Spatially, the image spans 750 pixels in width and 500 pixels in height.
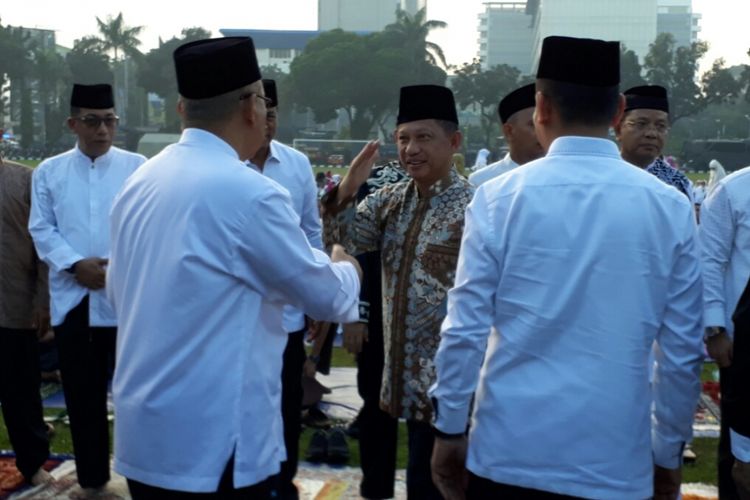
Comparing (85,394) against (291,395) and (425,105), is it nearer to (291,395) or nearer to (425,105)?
(291,395)

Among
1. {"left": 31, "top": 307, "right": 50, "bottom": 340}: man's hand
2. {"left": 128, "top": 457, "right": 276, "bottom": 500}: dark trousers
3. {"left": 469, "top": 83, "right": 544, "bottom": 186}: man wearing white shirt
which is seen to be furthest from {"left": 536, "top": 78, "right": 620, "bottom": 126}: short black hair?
{"left": 31, "top": 307, "right": 50, "bottom": 340}: man's hand

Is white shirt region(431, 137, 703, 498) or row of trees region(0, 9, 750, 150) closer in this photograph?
white shirt region(431, 137, 703, 498)

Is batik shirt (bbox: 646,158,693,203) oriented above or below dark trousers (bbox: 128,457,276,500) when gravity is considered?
above

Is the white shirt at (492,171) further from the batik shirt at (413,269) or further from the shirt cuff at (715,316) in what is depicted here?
the shirt cuff at (715,316)

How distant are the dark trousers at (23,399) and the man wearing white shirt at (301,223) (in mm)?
1460

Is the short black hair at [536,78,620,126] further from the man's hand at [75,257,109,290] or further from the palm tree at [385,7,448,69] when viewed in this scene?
the palm tree at [385,7,448,69]

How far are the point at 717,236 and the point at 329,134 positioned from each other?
3361 inches

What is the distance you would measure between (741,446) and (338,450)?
3.25 meters

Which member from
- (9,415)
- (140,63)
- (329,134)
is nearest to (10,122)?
(140,63)

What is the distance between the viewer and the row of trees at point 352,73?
8319 cm

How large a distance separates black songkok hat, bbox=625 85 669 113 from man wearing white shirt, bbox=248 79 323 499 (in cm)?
189

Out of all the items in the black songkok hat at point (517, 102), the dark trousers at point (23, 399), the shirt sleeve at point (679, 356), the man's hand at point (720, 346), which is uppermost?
the black songkok hat at point (517, 102)

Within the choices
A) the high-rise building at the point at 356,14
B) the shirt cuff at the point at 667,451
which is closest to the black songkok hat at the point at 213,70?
the shirt cuff at the point at 667,451

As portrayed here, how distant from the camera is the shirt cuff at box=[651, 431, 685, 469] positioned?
2.91 metres
